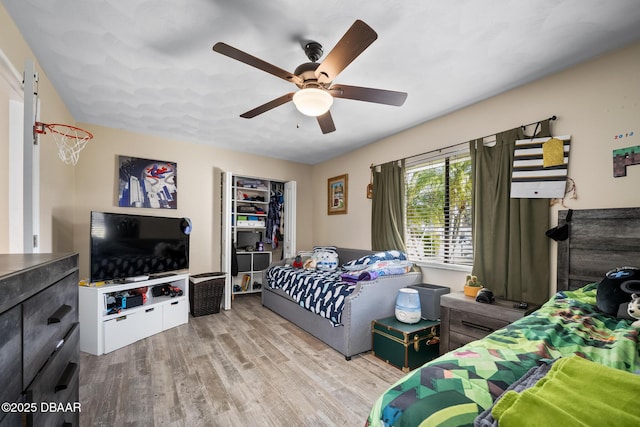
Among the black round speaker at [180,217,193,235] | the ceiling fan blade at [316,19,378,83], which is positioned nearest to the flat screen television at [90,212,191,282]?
the black round speaker at [180,217,193,235]

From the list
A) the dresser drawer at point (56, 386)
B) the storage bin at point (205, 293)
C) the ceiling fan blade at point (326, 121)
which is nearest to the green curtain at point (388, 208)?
the ceiling fan blade at point (326, 121)

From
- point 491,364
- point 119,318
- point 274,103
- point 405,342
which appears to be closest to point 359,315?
point 405,342

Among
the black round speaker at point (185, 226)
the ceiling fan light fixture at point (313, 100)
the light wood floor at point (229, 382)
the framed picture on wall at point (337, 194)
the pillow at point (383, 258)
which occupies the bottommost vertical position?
the light wood floor at point (229, 382)

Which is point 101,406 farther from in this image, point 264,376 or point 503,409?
point 503,409

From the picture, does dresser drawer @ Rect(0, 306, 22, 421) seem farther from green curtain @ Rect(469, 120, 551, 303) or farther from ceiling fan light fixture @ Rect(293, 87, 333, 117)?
green curtain @ Rect(469, 120, 551, 303)

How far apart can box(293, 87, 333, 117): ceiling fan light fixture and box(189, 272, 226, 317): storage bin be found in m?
2.78

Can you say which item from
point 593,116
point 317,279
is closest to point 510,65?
point 593,116

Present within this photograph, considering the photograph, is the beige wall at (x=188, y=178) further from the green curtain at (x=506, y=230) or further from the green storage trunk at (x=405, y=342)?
the green curtain at (x=506, y=230)

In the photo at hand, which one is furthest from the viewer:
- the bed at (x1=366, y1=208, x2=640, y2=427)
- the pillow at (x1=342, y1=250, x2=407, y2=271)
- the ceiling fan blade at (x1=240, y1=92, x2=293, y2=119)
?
the pillow at (x1=342, y1=250, x2=407, y2=271)

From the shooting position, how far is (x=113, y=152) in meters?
3.50

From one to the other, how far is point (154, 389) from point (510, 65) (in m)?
3.64

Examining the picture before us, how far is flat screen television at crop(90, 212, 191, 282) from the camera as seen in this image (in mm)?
2742

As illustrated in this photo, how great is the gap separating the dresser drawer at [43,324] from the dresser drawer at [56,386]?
0.03m

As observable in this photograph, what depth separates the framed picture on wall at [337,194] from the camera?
174 inches
